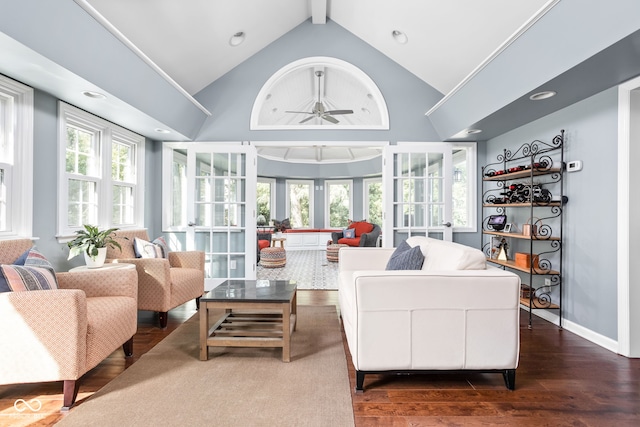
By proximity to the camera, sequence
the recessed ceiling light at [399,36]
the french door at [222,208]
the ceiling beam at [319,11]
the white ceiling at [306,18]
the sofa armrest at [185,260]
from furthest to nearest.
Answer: the french door at [222,208] → the ceiling beam at [319,11] → the recessed ceiling light at [399,36] → the sofa armrest at [185,260] → the white ceiling at [306,18]

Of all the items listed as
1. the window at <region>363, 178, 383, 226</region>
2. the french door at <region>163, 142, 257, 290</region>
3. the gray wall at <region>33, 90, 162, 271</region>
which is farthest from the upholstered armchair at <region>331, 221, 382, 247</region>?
the gray wall at <region>33, 90, 162, 271</region>

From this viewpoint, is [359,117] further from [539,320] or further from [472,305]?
[472,305]

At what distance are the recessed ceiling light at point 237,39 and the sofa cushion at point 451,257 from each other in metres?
3.21

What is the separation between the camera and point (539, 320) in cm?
338

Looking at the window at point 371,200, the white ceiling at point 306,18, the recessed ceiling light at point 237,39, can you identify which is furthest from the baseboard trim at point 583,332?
the window at point 371,200

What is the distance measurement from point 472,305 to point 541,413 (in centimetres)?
63

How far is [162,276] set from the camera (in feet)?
9.91

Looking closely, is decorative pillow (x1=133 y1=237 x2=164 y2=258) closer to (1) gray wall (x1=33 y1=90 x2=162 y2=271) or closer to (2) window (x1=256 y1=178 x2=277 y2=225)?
(1) gray wall (x1=33 y1=90 x2=162 y2=271)

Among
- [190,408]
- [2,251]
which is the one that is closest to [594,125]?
[190,408]

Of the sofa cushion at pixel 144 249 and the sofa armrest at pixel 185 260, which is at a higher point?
the sofa cushion at pixel 144 249

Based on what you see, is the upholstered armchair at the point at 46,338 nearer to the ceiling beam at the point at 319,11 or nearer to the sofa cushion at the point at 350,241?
the ceiling beam at the point at 319,11

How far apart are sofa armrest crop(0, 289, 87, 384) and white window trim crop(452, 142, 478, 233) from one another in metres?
4.34

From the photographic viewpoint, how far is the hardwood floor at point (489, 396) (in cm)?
174

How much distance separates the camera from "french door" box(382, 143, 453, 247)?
4.48 m
